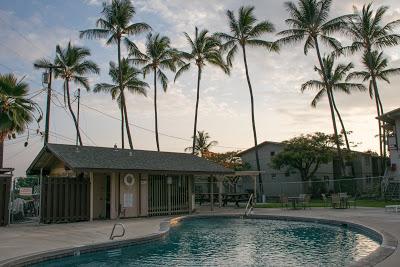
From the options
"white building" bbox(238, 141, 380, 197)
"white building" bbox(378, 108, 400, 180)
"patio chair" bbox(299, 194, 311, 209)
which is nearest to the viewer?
"patio chair" bbox(299, 194, 311, 209)

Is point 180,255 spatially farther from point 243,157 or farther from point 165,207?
point 243,157

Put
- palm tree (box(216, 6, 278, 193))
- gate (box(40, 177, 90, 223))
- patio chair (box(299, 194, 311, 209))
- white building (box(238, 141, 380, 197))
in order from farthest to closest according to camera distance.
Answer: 1. white building (box(238, 141, 380, 197))
2. palm tree (box(216, 6, 278, 193))
3. patio chair (box(299, 194, 311, 209))
4. gate (box(40, 177, 90, 223))

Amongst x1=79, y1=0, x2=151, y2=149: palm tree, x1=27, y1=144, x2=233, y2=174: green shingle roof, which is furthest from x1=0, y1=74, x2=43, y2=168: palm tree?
x1=79, y1=0, x2=151, y2=149: palm tree

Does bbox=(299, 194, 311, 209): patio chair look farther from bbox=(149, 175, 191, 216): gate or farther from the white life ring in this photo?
the white life ring

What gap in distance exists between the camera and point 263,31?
39.6 meters

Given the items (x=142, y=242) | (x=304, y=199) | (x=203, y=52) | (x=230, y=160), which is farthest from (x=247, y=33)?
(x=142, y=242)

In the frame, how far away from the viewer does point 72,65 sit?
4053cm

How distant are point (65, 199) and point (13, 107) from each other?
300 inches

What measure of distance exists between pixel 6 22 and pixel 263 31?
25484mm

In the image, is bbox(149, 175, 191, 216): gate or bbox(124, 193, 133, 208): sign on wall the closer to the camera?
bbox(124, 193, 133, 208): sign on wall

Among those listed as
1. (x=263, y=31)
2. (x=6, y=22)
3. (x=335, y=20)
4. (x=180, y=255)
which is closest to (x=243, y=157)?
(x=263, y=31)

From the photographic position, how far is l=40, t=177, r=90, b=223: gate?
61.0ft

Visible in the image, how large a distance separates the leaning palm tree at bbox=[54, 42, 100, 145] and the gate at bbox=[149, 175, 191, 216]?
63.6 feet

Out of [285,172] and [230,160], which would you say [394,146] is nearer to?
[285,172]
